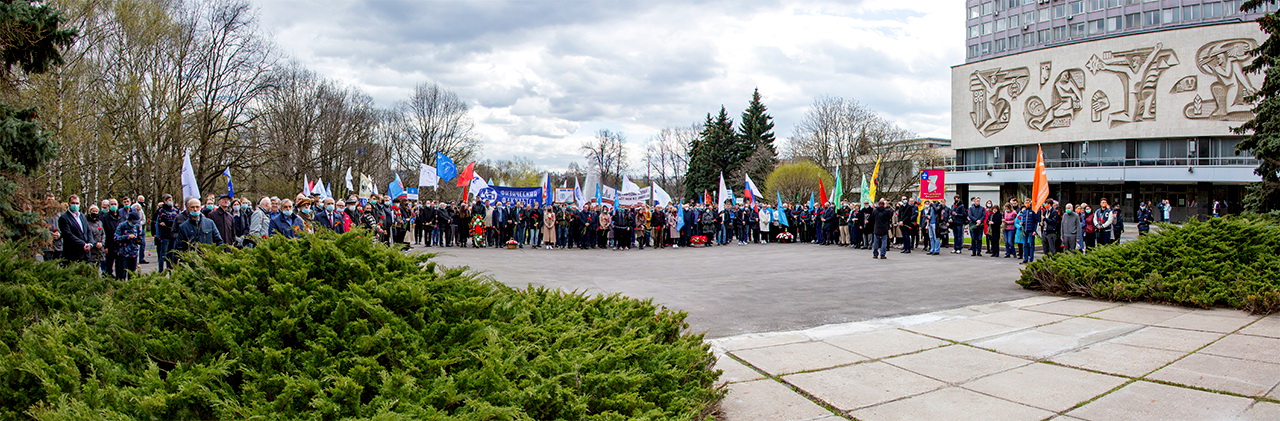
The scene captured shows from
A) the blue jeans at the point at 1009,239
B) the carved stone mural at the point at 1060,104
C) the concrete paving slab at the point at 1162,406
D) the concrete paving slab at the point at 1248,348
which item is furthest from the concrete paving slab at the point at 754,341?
the carved stone mural at the point at 1060,104

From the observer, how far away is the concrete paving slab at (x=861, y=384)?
4.80 m

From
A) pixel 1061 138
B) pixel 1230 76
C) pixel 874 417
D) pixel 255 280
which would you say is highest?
pixel 1230 76

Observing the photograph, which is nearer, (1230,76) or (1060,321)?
(1060,321)

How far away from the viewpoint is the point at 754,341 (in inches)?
273

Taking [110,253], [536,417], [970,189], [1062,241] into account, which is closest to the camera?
[536,417]

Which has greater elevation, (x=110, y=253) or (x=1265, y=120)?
(x=1265, y=120)

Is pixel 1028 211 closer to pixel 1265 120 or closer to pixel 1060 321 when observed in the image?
pixel 1265 120

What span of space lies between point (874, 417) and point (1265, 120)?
14.5 m

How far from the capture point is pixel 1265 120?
44.3ft

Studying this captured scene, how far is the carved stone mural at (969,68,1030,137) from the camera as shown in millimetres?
59156

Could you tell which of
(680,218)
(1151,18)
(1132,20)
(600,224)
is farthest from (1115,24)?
(600,224)

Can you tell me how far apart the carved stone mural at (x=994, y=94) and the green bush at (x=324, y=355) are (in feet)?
214

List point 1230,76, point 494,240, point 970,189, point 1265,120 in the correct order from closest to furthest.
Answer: point 1265,120 → point 494,240 → point 1230,76 → point 970,189

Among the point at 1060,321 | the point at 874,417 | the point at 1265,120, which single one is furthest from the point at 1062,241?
the point at 874,417
